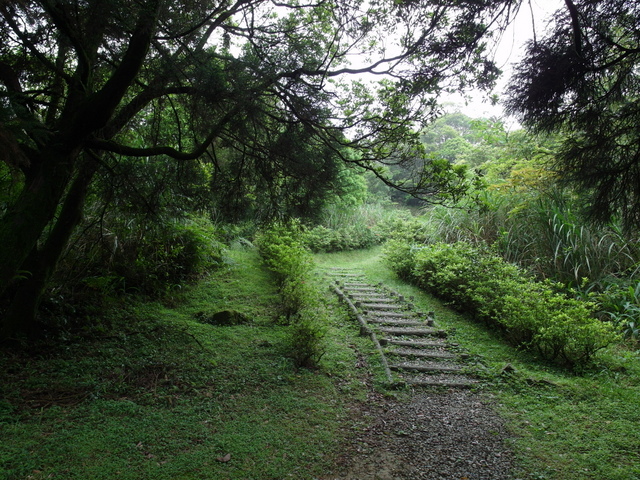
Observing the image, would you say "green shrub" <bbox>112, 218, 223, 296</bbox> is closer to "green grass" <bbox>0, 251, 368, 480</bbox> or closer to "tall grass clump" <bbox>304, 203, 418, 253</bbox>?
"green grass" <bbox>0, 251, 368, 480</bbox>

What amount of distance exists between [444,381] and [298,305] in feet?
8.56

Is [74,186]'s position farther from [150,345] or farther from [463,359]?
[463,359]

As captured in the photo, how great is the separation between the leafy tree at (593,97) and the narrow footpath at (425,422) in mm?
2245

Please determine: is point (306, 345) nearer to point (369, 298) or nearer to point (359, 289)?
point (369, 298)

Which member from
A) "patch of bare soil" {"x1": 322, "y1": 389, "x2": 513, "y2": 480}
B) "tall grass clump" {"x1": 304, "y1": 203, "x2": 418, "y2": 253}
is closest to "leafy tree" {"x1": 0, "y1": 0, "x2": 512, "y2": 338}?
"patch of bare soil" {"x1": 322, "y1": 389, "x2": 513, "y2": 480}

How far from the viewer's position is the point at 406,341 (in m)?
A: 5.79

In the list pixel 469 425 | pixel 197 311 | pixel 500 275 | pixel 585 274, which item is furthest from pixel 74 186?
pixel 585 274

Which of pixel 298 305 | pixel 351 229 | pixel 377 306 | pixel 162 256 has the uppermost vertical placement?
pixel 351 229

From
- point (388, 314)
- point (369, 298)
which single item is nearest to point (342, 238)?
point (369, 298)

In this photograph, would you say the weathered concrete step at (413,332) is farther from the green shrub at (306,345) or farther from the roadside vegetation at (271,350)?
the green shrub at (306,345)

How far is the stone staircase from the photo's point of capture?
4.82 meters

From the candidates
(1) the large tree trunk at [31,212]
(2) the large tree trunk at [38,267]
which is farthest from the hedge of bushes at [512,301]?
(2) the large tree trunk at [38,267]

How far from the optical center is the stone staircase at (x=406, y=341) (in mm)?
4824

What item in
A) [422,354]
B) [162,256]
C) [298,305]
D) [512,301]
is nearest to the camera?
[422,354]
